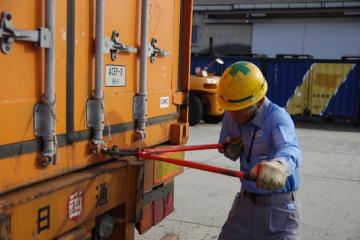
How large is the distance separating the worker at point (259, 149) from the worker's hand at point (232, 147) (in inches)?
2.4

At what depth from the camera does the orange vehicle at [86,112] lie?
2.30 m

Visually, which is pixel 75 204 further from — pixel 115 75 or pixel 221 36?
pixel 221 36

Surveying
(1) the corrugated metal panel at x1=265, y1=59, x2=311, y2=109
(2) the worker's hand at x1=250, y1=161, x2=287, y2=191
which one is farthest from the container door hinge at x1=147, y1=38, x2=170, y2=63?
(1) the corrugated metal panel at x1=265, y1=59, x2=311, y2=109

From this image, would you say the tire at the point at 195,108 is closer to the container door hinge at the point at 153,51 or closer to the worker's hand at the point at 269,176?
the container door hinge at the point at 153,51

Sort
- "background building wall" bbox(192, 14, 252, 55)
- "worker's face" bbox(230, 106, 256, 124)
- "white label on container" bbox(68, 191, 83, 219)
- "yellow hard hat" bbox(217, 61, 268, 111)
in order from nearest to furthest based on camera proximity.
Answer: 1. "white label on container" bbox(68, 191, 83, 219)
2. "yellow hard hat" bbox(217, 61, 268, 111)
3. "worker's face" bbox(230, 106, 256, 124)
4. "background building wall" bbox(192, 14, 252, 55)

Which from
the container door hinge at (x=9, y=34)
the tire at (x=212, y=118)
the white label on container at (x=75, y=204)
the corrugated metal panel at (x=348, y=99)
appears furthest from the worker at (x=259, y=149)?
the corrugated metal panel at (x=348, y=99)

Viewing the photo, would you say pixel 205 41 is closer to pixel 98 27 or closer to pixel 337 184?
pixel 337 184

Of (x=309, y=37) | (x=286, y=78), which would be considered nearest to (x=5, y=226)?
(x=286, y=78)

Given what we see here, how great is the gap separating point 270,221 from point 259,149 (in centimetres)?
47

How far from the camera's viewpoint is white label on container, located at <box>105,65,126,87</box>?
306 centimetres

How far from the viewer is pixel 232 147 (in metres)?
3.54

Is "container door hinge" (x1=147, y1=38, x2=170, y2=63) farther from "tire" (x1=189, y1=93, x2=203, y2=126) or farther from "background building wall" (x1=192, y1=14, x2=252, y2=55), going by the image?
"background building wall" (x1=192, y1=14, x2=252, y2=55)

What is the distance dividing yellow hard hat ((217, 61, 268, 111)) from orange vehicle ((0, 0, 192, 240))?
61 cm

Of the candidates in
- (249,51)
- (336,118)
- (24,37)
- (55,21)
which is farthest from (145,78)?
(249,51)
